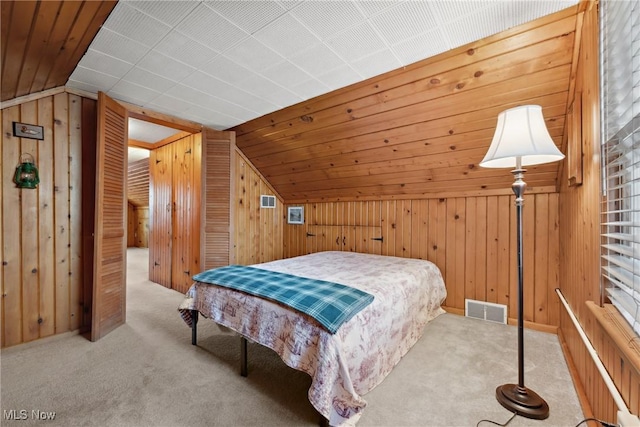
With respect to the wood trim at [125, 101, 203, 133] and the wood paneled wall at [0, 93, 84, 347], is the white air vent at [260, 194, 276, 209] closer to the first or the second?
the wood trim at [125, 101, 203, 133]

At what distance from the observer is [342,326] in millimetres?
1397

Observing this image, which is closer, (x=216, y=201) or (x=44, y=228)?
(x=44, y=228)

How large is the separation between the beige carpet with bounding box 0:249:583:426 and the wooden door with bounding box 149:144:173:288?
1769 mm

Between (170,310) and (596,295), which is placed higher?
(596,295)

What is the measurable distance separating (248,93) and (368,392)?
2.55 metres

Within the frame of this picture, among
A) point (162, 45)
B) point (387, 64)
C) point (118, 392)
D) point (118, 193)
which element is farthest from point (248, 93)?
point (118, 392)

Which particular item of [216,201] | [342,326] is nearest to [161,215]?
[216,201]

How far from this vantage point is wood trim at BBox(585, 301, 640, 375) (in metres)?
0.82

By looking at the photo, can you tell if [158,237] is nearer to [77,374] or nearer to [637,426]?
[77,374]

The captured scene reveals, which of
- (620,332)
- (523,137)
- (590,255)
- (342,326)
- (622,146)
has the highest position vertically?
(523,137)

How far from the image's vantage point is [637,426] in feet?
2.59

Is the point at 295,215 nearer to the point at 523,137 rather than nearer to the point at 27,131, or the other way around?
the point at 27,131

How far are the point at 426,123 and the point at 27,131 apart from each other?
3.33 m

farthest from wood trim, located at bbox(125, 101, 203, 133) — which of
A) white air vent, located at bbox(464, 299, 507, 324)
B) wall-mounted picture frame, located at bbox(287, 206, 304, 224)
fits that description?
white air vent, located at bbox(464, 299, 507, 324)
